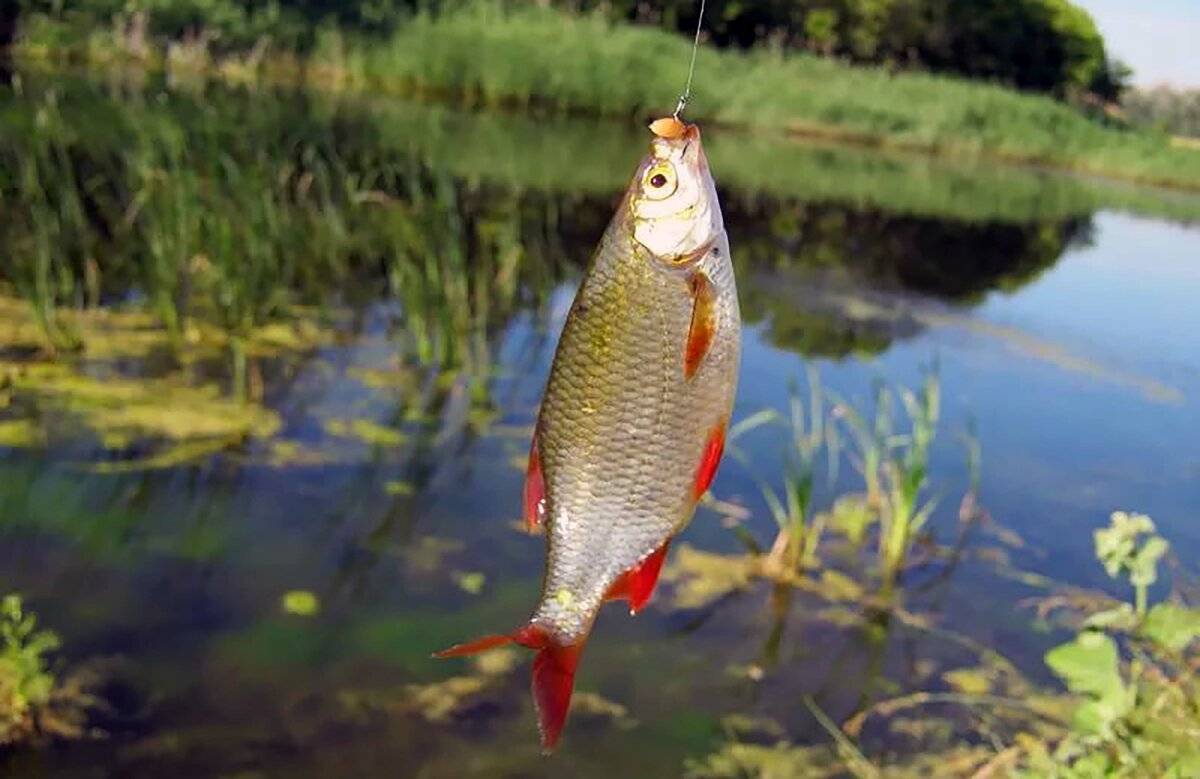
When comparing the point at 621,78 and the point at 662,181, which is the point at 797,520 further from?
the point at 621,78

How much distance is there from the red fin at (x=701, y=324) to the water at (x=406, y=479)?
2368mm

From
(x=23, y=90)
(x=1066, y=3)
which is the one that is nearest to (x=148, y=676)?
(x=23, y=90)

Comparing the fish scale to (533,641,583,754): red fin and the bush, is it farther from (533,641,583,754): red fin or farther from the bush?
the bush

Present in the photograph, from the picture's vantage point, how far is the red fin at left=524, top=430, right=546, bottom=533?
47.8 inches

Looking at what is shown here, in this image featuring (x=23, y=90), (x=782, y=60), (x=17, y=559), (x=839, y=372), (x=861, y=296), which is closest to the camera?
(x=17, y=559)

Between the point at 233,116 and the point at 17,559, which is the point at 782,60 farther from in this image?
the point at 17,559

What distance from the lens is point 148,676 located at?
11.0 feet

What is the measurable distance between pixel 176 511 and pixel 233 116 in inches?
340

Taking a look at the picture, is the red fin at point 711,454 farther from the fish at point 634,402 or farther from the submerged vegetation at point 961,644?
the submerged vegetation at point 961,644

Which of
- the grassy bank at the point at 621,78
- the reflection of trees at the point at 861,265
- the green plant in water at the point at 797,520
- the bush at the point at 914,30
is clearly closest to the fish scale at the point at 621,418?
the green plant in water at the point at 797,520

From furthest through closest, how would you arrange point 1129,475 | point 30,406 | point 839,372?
point 839,372 < point 1129,475 < point 30,406

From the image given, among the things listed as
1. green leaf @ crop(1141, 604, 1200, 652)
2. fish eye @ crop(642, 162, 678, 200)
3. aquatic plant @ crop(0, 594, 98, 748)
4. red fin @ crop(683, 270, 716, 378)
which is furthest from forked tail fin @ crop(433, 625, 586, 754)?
aquatic plant @ crop(0, 594, 98, 748)

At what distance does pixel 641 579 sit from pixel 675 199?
38 cm

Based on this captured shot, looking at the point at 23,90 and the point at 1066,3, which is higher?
the point at 1066,3
